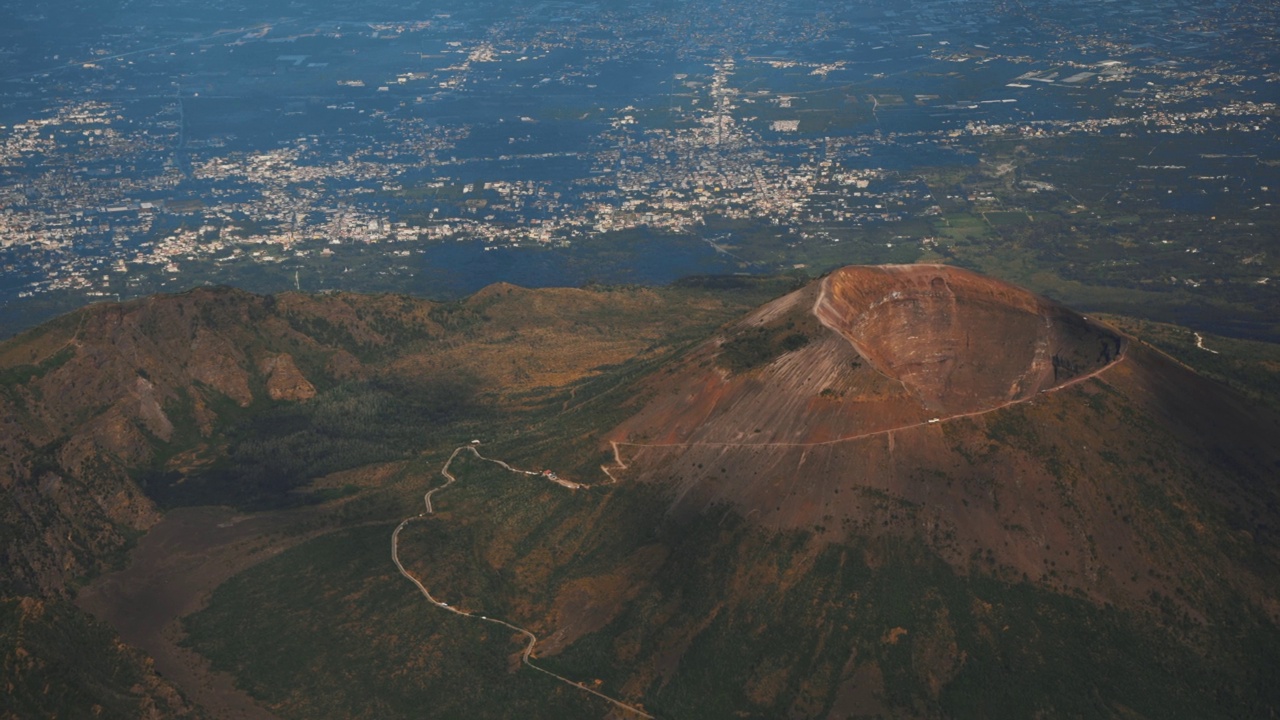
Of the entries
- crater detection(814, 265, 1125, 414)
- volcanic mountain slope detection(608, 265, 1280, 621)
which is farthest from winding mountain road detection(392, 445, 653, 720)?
crater detection(814, 265, 1125, 414)

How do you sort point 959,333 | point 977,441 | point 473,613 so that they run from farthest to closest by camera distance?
point 959,333, point 473,613, point 977,441

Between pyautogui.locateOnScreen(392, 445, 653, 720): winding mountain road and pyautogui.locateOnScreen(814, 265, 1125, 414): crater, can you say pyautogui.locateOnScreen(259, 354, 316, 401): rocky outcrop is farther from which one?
pyautogui.locateOnScreen(814, 265, 1125, 414): crater

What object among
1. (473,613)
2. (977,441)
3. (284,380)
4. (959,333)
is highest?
(959,333)

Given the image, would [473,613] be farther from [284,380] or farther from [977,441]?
[284,380]

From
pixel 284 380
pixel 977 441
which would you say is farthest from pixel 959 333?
pixel 284 380

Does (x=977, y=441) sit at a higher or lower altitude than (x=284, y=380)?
higher

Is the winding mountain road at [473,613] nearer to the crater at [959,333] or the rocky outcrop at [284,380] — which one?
the rocky outcrop at [284,380]

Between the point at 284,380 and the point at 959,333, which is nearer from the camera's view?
the point at 959,333

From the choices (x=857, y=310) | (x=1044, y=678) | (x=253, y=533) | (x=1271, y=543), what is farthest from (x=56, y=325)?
(x=1271, y=543)
